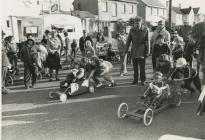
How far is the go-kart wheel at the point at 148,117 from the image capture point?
4.65m

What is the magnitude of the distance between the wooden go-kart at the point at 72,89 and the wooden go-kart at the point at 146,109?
1932mm

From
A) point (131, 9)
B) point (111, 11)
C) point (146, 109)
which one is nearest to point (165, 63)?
point (146, 109)

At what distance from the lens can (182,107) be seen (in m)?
5.80

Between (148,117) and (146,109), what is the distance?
161mm

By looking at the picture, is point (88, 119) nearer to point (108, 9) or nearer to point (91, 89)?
point (91, 89)

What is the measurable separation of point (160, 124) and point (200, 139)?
880 mm

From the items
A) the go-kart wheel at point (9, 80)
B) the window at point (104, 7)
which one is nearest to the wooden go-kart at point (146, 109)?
the go-kart wheel at point (9, 80)

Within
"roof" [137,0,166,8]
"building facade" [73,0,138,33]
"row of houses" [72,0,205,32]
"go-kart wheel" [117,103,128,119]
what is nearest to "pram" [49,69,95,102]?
"go-kart wheel" [117,103,128,119]

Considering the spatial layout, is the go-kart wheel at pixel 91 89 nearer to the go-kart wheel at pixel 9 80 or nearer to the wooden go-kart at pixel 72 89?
the wooden go-kart at pixel 72 89

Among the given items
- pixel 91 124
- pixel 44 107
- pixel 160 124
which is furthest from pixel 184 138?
pixel 44 107

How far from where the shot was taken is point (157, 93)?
5.09 m

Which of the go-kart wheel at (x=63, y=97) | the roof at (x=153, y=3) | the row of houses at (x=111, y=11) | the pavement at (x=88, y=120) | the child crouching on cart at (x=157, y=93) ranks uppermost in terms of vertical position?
the roof at (x=153, y=3)

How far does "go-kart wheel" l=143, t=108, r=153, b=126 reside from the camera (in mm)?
4648

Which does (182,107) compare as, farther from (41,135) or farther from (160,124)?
(41,135)
